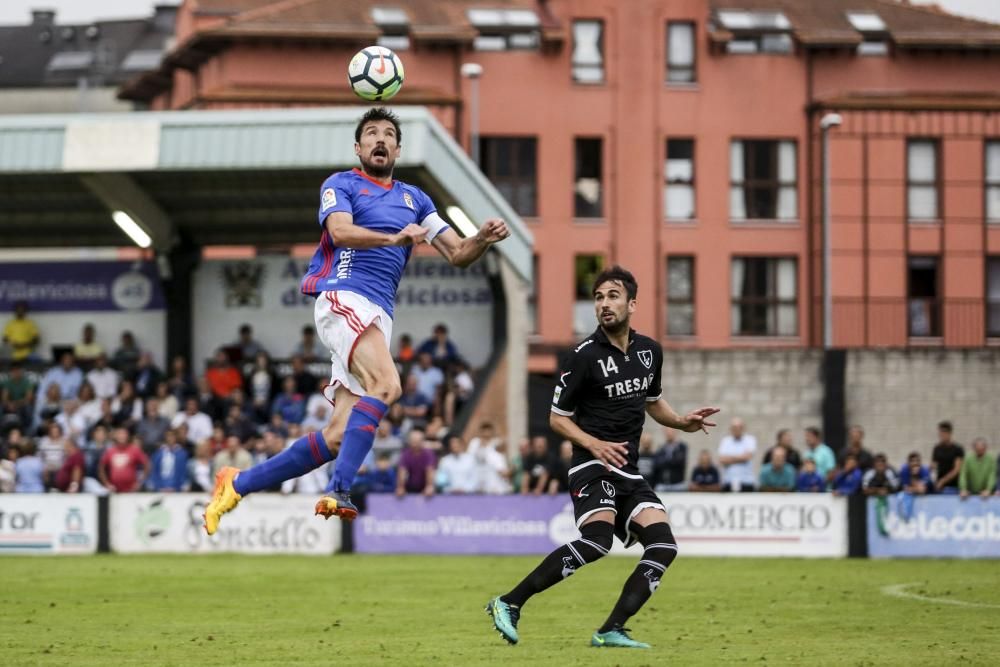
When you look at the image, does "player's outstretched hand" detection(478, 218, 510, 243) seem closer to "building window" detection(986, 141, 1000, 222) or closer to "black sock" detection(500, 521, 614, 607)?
"black sock" detection(500, 521, 614, 607)

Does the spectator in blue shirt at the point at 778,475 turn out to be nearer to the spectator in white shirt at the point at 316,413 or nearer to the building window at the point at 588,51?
the spectator in white shirt at the point at 316,413

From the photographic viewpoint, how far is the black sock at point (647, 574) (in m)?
12.2

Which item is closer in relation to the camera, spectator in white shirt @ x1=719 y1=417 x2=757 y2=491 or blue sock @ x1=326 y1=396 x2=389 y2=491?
blue sock @ x1=326 y1=396 x2=389 y2=491

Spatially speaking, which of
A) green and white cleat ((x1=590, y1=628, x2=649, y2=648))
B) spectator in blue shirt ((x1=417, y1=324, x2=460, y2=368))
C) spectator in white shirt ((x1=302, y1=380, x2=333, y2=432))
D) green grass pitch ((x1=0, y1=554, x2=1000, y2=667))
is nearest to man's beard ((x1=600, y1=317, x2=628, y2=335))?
green and white cleat ((x1=590, y1=628, x2=649, y2=648))

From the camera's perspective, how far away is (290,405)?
3031cm

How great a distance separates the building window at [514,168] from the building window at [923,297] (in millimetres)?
11604

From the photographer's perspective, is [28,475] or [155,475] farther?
[28,475]

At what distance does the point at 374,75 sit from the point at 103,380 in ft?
67.4

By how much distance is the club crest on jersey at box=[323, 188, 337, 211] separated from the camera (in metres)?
11.5

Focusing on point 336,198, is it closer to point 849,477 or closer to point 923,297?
point 849,477

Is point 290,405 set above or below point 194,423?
above

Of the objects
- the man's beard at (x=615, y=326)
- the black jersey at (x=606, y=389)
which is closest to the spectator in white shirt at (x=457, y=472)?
the black jersey at (x=606, y=389)

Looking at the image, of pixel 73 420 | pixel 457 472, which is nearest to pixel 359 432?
pixel 457 472

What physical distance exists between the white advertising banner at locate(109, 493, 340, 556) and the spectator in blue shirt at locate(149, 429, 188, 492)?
0.93m
